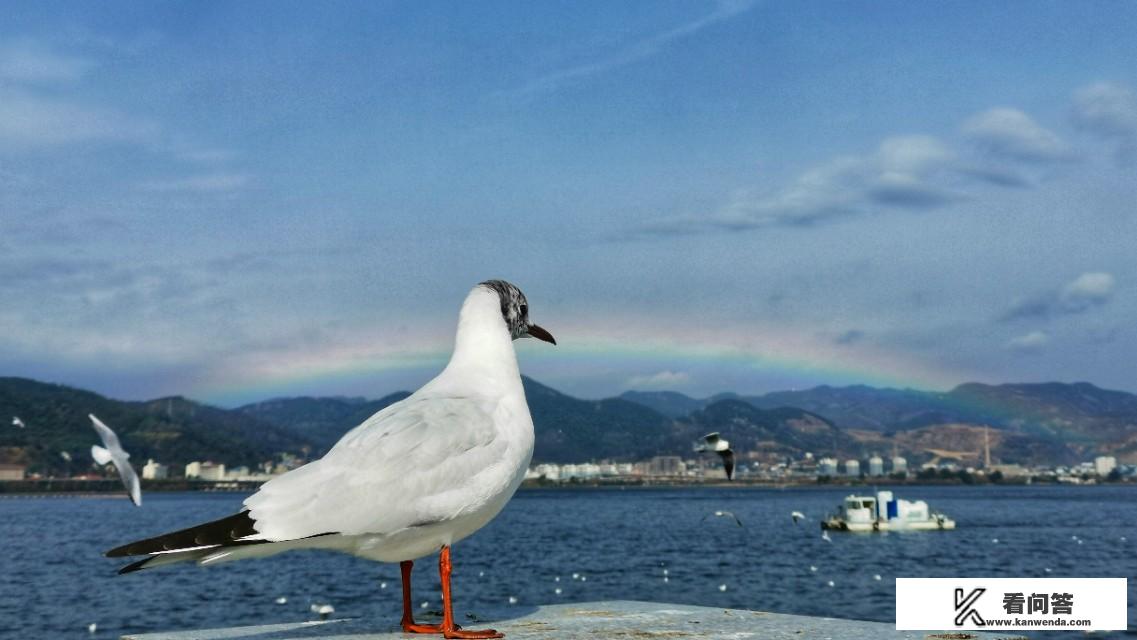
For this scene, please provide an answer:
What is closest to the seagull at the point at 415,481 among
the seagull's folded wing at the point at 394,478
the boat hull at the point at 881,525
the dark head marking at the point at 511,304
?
the seagull's folded wing at the point at 394,478

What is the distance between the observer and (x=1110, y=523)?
11219cm

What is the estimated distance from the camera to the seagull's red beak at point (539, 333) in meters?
8.81

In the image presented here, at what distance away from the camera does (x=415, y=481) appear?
7.39m

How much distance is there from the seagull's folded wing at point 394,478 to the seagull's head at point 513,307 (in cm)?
97

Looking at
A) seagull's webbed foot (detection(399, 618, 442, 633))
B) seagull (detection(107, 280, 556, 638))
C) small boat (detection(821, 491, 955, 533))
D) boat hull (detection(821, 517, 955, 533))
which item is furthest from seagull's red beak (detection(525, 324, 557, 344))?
small boat (detection(821, 491, 955, 533))

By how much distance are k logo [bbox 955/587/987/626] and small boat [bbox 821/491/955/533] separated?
272ft

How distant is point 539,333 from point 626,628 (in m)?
2.52

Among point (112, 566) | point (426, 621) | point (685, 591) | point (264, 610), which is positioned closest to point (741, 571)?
point (685, 591)

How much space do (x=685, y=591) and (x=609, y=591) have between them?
340 cm

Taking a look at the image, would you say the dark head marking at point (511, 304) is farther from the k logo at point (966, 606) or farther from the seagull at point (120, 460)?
the seagull at point (120, 460)

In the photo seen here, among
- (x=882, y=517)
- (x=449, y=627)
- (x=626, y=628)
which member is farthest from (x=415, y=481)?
(x=882, y=517)

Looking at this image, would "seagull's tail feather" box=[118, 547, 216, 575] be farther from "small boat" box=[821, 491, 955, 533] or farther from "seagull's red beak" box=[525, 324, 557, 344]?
"small boat" box=[821, 491, 955, 533]

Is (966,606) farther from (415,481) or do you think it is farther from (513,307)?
(415,481)

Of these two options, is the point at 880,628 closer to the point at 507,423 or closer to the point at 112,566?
the point at 507,423
